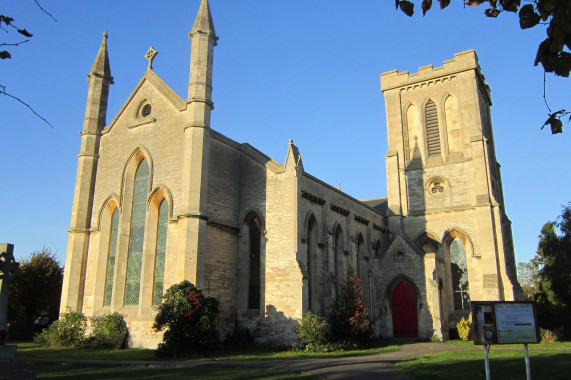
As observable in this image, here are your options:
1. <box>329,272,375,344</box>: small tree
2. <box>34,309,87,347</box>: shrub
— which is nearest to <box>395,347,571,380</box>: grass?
<box>329,272,375,344</box>: small tree

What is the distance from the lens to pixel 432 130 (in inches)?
1348

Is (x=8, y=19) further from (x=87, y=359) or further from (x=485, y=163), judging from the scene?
(x=485, y=163)

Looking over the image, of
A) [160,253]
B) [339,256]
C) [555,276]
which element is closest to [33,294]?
[160,253]

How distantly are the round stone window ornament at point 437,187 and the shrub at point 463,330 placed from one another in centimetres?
956

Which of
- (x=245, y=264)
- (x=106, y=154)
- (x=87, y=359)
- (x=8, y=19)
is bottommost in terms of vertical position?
(x=87, y=359)

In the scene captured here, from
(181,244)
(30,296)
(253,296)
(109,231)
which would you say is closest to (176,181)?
(181,244)

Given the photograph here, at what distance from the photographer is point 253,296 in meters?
21.9

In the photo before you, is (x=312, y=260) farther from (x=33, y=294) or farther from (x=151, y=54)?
(x=33, y=294)

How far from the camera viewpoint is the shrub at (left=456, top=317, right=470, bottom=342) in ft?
84.2

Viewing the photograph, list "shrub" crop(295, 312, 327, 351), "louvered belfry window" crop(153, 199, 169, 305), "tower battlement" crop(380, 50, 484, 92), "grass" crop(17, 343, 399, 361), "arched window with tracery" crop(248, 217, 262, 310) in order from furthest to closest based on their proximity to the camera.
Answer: "tower battlement" crop(380, 50, 484, 92) → "arched window with tracery" crop(248, 217, 262, 310) → "louvered belfry window" crop(153, 199, 169, 305) → "shrub" crop(295, 312, 327, 351) → "grass" crop(17, 343, 399, 361)

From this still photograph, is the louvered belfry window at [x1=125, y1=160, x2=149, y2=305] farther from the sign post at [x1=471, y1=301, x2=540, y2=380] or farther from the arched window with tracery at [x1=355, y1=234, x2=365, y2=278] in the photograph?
the sign post at [x1=471, y1=301, x2=540, y2=380]

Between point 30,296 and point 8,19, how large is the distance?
91.5 ft

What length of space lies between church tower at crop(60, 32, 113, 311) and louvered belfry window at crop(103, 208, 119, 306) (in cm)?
141

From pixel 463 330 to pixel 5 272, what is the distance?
904 inches
